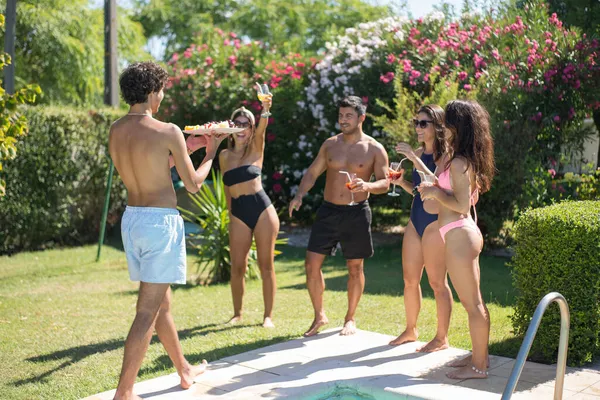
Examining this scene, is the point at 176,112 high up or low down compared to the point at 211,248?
up

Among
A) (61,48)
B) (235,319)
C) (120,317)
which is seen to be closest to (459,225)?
(235,319)

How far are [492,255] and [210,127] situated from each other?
23.8 ft

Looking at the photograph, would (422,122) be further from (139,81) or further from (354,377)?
(139,81)

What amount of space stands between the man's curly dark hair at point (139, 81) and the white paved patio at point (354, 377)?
2041 millimetres

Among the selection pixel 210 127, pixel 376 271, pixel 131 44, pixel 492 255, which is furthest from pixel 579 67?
pixel 131 44

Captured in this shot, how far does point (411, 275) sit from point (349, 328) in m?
0.91

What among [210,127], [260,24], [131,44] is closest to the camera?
[210,127]

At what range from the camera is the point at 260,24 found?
111 feet

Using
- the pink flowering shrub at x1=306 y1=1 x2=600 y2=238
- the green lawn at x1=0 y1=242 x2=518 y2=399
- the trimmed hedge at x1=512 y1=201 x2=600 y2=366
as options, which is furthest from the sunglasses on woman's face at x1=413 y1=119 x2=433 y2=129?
the pink flowering shrub at x1=306 y1=1 x2=600 y2=238

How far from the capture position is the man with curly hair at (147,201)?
448cm

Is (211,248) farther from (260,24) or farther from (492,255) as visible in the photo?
(260,24)

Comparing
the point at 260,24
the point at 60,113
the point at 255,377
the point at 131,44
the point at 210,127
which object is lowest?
the point at 255,377

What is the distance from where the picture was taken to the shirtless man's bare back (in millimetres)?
6340

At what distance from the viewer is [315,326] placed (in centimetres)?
648
